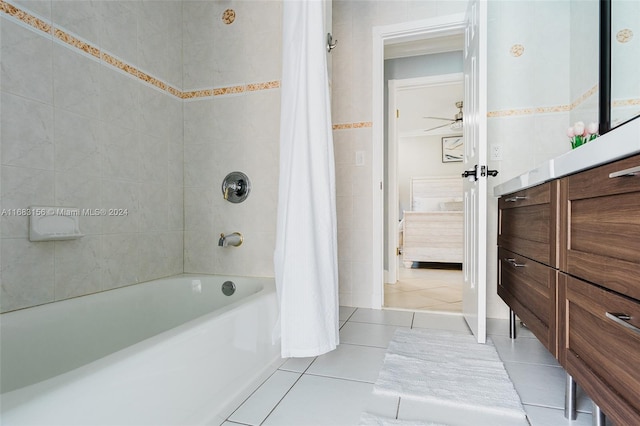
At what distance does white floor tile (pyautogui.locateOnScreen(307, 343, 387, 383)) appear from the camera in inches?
54.8

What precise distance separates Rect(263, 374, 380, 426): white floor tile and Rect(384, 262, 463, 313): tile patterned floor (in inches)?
51.3

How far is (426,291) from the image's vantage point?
3.08 metres

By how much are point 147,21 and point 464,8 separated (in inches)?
83.9

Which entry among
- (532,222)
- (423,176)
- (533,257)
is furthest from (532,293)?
(423,176)

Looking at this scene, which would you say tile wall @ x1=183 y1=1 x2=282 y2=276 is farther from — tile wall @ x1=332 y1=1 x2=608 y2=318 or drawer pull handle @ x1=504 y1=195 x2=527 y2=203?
drawer pull handle @ x1=504 y1=195 x2=527 y2=203

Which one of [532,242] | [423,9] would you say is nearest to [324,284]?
[532,242]

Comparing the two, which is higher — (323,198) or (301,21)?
(301,21)

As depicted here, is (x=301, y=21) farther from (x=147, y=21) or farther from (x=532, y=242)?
(x=532, y=242)

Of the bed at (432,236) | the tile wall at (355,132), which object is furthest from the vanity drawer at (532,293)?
the bed at (432,236)

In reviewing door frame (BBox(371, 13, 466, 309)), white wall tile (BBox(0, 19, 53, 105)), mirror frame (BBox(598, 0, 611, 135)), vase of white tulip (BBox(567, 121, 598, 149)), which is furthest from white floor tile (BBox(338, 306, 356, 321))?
white wall tile (BBox(0, 19, 53, 105))

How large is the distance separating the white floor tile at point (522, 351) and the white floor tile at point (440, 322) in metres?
0.21

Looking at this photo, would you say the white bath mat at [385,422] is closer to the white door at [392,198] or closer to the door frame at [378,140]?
the door frame at [378,140]

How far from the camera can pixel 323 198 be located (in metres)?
1.45

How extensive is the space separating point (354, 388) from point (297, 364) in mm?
→ 329
